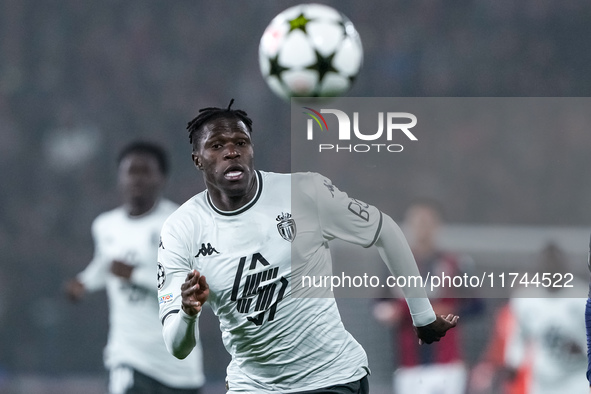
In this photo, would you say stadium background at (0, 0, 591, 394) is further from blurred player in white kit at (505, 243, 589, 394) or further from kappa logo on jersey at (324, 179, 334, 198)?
kappa logo on jersey at (324, 179, 334, 198)

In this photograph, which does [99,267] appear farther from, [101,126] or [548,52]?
[548,52]

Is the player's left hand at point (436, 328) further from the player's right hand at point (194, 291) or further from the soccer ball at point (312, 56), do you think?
the soccer ball at point (312, 56)

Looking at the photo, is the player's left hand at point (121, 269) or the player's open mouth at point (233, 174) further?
the player's left hand at point (121, 269)

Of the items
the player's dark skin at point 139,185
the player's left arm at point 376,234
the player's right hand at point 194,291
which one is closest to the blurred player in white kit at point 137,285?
the player's dark skin at point 139,185

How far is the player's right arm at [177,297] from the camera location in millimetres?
3275

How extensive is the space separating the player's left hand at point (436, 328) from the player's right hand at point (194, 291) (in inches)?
42.9

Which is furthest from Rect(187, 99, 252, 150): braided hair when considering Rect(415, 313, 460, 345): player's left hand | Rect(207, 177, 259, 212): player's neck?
Rect(415, 313, 460, 345): player's left hand

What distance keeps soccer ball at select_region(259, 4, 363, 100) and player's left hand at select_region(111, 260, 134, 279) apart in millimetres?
2159

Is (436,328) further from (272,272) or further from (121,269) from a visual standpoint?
(121,269)

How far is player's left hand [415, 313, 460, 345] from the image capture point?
152 inches

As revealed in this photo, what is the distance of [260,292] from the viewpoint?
3.75m

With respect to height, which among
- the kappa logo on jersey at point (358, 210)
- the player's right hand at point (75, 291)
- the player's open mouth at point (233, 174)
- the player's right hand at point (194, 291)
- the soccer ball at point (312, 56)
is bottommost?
the player's right hand at point (194, 291)

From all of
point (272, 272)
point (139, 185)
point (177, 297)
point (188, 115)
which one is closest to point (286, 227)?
point (272, 272)

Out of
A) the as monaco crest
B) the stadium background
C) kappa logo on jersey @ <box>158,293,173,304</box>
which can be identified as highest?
the stadium background
